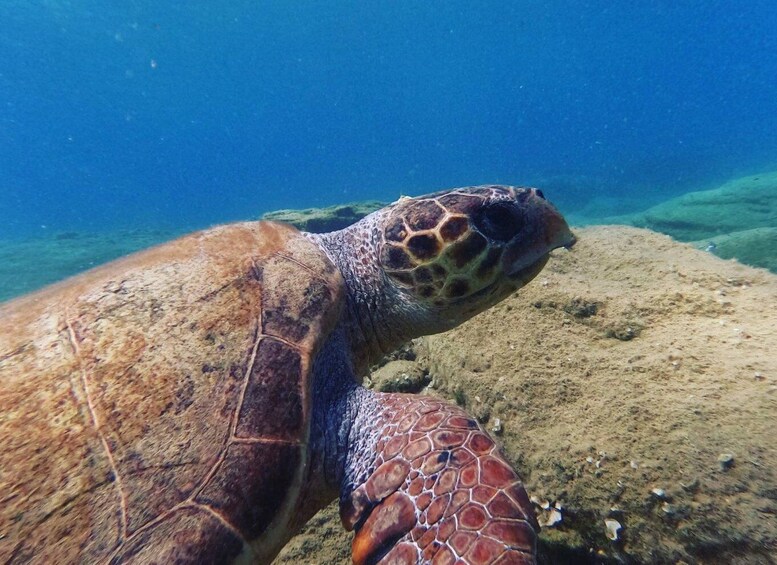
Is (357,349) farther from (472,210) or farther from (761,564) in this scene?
(761,564)

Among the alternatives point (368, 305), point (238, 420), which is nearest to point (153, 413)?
point (238, 420)

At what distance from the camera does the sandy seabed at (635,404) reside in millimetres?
1456

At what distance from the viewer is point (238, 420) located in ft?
4.53

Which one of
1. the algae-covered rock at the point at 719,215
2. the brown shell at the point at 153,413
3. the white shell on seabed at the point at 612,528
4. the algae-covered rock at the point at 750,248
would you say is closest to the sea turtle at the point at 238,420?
the brown shell at the point at 153,413

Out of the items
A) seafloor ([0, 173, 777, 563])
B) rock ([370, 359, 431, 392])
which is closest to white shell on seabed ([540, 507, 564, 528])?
seafloor ([0, 173, 777, 563])

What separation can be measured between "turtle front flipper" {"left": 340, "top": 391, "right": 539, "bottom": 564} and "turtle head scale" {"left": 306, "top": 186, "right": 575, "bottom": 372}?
0.67 metres

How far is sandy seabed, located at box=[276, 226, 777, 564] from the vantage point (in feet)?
4.78

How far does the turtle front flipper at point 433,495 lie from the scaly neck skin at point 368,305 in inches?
27.0

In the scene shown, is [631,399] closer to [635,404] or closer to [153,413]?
[635,404]

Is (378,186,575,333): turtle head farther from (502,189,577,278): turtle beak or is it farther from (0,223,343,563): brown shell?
(0,223,343,563): brown shell

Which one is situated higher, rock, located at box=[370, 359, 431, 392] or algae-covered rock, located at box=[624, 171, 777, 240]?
algae-covered rock, located at box=[624, 171, 777, 240]

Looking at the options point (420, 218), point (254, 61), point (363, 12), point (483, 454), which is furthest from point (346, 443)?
point (254, 61)

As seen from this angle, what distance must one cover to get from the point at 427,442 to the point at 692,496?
1065 millimetres

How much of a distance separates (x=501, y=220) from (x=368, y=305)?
95 centimetres
